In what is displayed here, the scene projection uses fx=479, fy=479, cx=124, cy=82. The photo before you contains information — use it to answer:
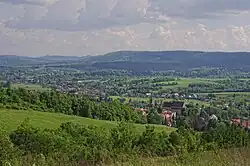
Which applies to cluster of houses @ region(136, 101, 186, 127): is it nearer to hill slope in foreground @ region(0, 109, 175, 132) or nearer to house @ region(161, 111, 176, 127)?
house @ region(161, 111, 176, 127)

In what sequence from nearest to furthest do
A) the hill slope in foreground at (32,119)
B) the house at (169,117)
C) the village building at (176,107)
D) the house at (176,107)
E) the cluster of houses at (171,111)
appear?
the hill slope in foreground at (32,119) → the house at (169,117) → the cluster of houses at (171,111) → the village building at (176,107) → the house at (176,107)

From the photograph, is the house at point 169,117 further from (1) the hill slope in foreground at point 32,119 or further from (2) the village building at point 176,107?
(1) the hill slope in foreground at point 32,119

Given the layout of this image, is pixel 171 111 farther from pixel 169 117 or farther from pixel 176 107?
pixel 169 117

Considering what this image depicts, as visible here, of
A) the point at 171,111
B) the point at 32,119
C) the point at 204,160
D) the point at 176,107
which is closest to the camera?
the point at 204,160

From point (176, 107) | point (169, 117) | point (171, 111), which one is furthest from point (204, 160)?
point (176, 107)

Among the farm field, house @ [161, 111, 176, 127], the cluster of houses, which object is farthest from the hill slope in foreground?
the farm field

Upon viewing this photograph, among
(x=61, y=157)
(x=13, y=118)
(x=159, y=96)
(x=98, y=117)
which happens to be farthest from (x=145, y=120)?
(x=61, y=157)

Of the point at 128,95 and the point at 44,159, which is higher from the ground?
the point at 44,159

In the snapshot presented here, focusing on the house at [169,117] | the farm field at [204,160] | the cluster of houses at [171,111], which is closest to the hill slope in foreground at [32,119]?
the house at [169,117]

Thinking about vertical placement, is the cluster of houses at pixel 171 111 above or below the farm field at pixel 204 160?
below

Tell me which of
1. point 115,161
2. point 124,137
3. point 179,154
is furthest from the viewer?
point 124,137

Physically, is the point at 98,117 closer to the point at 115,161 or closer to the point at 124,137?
the point at 124,137
